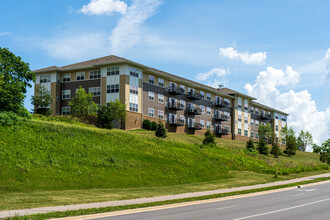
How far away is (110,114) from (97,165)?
25.7m

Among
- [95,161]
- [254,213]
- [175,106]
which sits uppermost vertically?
[175,106]

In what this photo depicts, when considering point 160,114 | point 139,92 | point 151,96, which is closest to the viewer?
point 139,92

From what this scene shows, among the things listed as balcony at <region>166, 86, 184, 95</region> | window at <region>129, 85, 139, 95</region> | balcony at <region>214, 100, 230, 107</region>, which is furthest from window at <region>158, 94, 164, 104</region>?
balcony at <region>214, 100, 230, 107</region>

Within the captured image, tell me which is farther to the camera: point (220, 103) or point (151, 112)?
point (220, 103)

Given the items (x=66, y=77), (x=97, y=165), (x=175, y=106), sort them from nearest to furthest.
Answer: (x=97, y=165) → (x=66, y=77) → (x=175, y=106)

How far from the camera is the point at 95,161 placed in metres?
30.7

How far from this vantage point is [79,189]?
25.3 m

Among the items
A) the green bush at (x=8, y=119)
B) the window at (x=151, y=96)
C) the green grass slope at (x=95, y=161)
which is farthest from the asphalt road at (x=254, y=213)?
the window at (x=151, y=96)

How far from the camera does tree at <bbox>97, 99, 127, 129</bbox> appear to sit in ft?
176

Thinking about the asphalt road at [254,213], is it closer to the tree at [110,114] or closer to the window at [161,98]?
the tree at [110,114]

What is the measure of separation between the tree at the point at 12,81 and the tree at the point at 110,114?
1435cm

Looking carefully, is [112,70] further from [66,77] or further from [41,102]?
[41,102]

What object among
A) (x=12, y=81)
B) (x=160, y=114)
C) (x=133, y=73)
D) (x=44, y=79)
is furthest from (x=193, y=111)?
(x=12, y=81)

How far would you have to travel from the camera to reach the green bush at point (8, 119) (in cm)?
3209
